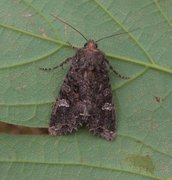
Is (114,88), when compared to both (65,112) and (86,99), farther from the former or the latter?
(65,112)

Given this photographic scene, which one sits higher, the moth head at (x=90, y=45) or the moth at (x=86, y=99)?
the moth head at (x=90, y=45)

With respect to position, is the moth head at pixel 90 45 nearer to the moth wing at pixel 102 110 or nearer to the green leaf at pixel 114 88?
the green leaf at pixel 114 88

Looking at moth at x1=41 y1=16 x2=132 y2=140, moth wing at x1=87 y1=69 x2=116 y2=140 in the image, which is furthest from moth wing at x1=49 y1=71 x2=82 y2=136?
moth wing at x1=87 y1=69 x2=116 y2=140

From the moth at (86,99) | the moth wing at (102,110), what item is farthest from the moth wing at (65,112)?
the moth wing at (102,110)

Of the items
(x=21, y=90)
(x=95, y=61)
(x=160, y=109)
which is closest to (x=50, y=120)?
(x=21, y=90)

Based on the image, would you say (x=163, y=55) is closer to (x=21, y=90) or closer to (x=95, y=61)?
(x=95, y=61)

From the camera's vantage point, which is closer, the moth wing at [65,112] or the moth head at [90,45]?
the moth head at [90,45]
